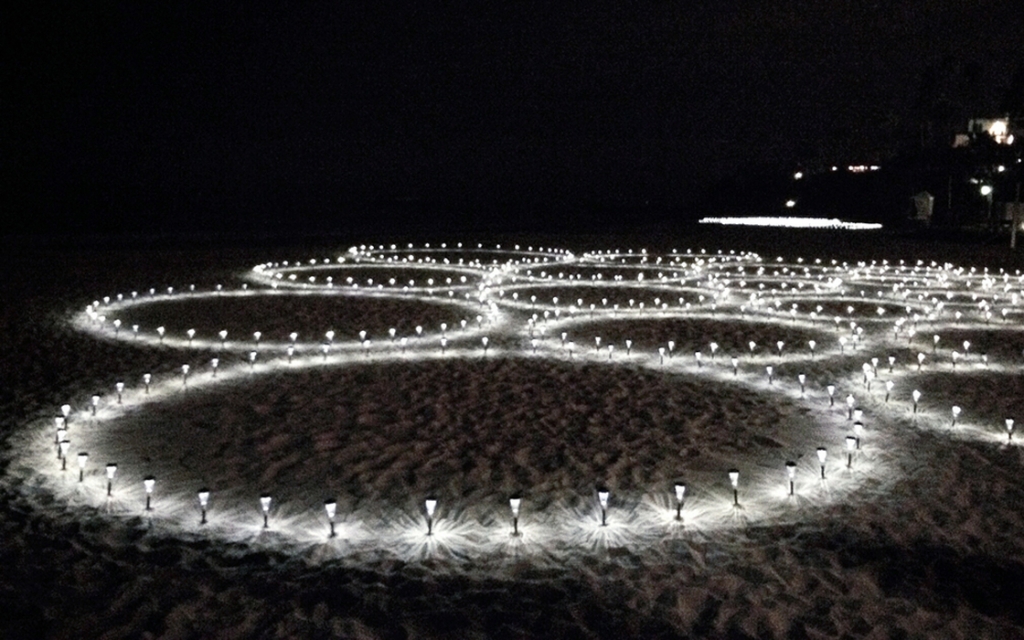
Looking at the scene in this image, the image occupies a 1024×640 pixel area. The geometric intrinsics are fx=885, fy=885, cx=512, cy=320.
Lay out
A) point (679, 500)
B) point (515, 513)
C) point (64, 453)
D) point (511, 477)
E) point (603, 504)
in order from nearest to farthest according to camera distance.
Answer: point (515, 513), point (603, 504), point (679, 500), point (511, 477), point (64, 453)

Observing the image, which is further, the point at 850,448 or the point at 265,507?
the point at 850,448

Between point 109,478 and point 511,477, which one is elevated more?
point 109,478

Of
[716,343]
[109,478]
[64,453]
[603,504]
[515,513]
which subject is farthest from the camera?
[716,343]

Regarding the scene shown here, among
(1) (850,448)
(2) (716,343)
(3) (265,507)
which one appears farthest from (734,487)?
(2) (716,343)

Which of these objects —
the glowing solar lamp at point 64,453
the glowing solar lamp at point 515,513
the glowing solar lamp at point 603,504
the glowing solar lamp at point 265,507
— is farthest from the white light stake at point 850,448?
the glowing solar lamp at point 64,453

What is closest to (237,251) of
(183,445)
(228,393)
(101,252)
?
(101,252)

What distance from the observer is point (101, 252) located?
29953 millimetres

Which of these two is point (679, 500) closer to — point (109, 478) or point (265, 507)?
point (265, 507)

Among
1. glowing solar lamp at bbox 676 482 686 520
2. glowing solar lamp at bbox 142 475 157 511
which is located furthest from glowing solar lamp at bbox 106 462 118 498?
glowing solar lamp at bbox 676 482 686 520

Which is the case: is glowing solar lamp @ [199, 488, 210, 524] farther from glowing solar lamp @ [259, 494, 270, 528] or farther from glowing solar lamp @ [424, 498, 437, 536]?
glowing solar lamp @ [424, 498, 437, 536]

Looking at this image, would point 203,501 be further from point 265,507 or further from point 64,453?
point 64,453

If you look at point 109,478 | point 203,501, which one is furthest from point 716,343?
point 109,478

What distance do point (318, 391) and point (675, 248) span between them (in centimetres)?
2369

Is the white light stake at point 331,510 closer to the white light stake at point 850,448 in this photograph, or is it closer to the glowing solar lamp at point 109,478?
the glowing solar lamp at point 109,478
